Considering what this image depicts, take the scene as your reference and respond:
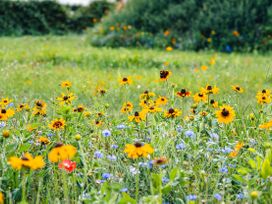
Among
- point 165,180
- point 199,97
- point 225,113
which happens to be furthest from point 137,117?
point 165,180

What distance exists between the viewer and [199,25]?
1086 centimetres

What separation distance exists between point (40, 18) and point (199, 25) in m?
6.97

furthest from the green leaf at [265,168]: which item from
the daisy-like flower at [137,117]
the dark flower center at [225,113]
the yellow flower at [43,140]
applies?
the yellow flower at [43,140]

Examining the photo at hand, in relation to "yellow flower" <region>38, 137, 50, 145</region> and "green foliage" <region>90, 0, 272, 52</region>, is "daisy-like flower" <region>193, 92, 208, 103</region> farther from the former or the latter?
"green foliage" <region>90, 0, 272, 52</region>

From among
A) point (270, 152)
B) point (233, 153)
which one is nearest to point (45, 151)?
point (233, 153)

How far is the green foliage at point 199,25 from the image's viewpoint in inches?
419

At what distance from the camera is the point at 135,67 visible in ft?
26.2

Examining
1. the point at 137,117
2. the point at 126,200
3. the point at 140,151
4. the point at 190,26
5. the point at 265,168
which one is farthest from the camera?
the point at 190,26

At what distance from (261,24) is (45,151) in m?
8.57

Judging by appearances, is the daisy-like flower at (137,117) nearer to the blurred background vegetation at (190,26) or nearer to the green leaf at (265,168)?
the green leaf at (265,168)

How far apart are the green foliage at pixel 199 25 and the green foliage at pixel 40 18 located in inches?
196

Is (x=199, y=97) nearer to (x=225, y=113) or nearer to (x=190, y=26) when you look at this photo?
(x=225, y=113)

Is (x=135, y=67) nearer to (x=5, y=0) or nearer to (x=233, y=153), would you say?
(x=233, y=153)

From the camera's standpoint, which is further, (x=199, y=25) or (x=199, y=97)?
(x=199, y=25)
